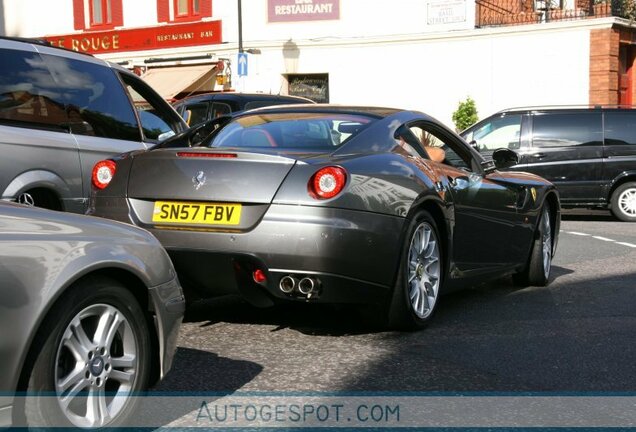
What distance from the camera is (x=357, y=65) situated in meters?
29.8

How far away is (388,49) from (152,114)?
69.5ft

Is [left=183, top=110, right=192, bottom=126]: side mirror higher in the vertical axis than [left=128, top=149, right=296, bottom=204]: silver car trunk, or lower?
higher

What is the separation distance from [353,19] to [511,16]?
4600 millimetres

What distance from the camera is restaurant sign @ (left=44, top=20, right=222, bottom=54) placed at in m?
32.1

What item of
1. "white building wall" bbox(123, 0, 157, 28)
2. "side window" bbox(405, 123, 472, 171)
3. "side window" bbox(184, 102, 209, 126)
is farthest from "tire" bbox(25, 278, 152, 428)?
"white building wall" bbox(123, 0, 157, 28)

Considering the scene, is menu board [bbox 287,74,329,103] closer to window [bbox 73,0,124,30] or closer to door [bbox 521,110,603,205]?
window [bbox 73,0,124,30]

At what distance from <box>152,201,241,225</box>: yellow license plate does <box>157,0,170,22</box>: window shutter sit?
1127 inches

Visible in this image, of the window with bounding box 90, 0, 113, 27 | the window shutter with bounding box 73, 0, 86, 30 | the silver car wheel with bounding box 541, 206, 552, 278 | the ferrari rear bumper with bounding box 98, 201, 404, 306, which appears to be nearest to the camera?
the ferrari rear bumper with bounding box 98, 201, 404, 306

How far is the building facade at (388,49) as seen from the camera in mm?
26844

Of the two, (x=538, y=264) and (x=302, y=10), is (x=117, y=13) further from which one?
(x=538, y=264)

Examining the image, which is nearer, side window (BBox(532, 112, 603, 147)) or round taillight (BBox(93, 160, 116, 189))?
round taillight (BBox(93, 160, 116, 189))

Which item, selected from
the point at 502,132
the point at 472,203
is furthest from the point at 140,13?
the point at 472,203

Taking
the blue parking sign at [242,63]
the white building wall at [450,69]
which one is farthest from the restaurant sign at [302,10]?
the blue parking sign at [242,63]

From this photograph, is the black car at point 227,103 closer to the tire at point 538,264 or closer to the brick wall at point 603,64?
the tire at point 538,264
